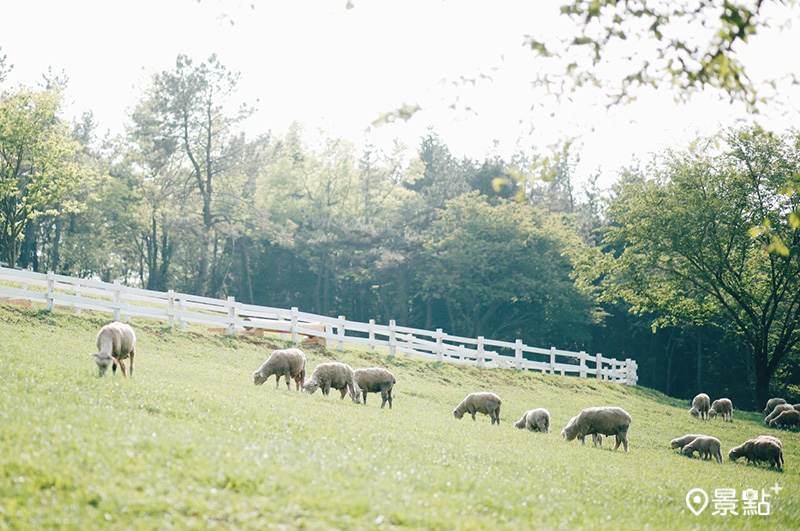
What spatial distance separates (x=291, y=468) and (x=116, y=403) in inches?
141

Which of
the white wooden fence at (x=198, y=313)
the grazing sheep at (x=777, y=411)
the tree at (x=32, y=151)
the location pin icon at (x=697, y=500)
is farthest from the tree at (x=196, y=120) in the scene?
the location pin icon at (x=697, y=500)

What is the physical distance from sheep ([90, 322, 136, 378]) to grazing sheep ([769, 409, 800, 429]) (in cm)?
2153

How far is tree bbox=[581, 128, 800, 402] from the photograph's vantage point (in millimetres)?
33219

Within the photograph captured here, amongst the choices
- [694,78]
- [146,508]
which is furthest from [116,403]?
[694,78]

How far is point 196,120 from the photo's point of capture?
5259 centimetres

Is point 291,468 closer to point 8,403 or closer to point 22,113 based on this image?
point 8,403

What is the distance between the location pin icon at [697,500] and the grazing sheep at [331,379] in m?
7.54

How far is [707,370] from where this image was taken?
5459 centimetres

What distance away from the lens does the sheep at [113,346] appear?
13.1m

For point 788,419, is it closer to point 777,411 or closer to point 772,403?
point 777,411

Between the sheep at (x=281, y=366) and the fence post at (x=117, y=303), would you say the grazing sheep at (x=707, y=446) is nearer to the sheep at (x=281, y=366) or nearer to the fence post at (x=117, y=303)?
the sheep at (x=281, y=366)

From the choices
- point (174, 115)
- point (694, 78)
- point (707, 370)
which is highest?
point (174, 115)

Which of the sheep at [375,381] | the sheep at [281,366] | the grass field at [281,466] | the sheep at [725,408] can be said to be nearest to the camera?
the grass field at [281,466]

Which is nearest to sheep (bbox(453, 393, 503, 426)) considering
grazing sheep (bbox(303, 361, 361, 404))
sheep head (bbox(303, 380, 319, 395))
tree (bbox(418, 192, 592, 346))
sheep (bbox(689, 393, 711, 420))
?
grazing sheep (bbox(303, 361, 361, 404))
